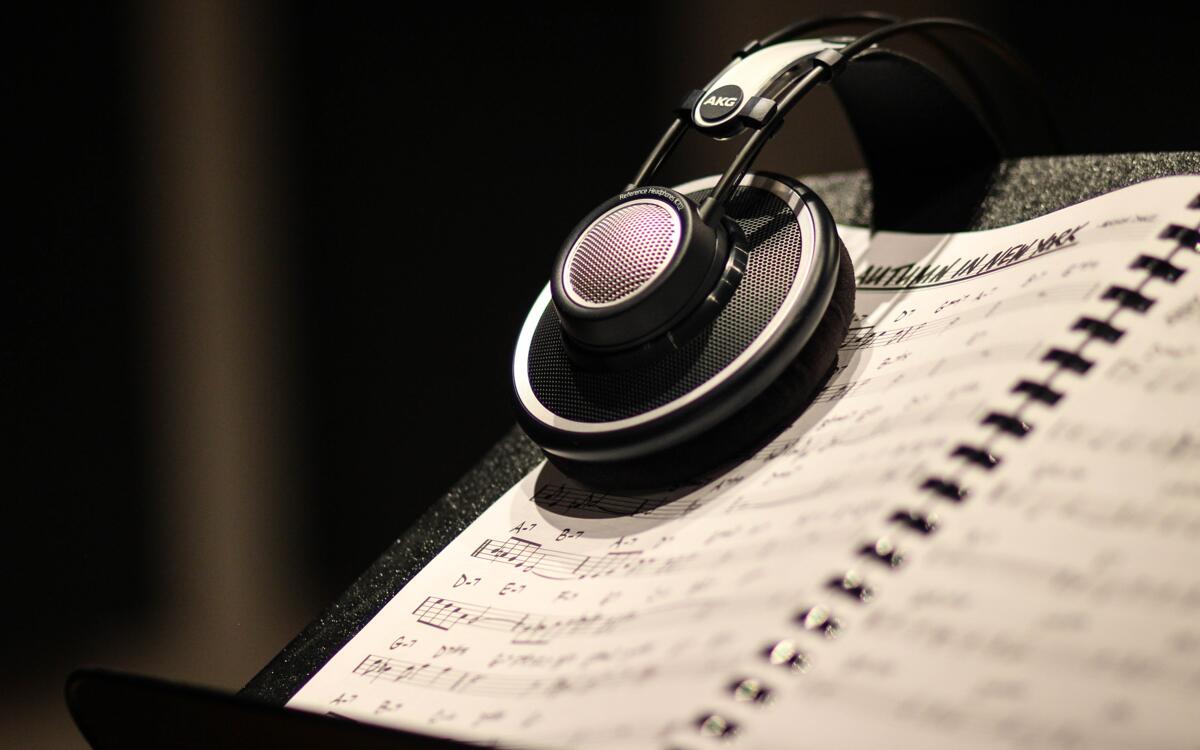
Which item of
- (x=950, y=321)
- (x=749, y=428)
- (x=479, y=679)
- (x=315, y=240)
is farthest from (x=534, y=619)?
(x=315, y=240)

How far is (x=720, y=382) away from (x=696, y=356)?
0.02 m

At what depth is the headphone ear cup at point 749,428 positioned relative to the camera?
44cm

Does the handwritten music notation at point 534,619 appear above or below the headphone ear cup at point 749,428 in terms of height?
below

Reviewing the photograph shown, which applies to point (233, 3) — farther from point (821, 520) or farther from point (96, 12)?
point (821, 520)

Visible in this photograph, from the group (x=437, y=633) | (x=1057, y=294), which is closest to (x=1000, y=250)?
(x=1057, y=294)

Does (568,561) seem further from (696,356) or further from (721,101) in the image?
(721,101)

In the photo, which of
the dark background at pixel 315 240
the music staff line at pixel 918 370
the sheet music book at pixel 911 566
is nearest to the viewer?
the sheet music book at pixel 911 566

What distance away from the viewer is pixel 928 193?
613mm

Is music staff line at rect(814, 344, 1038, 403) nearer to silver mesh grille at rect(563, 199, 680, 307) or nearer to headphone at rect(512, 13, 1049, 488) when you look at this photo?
headphone at rect(512, 13, 1049, 488)

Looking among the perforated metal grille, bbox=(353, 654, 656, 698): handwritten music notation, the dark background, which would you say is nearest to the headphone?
the perforated metal grille

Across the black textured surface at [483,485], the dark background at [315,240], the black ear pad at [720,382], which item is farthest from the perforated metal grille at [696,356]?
the dark background at [315,240]

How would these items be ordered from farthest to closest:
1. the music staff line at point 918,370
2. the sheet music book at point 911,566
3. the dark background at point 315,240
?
the dark background at point 315,240 → the music staff line at point 918,370 → the sheet music book at point 911,566

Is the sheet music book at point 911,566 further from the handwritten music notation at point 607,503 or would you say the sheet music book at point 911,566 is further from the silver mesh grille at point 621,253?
the silver mesh grille at point 621,253

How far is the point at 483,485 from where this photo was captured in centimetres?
56
